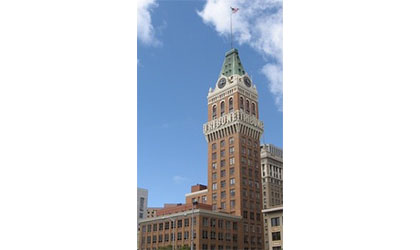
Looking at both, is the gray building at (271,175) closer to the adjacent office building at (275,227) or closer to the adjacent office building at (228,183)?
the adjacent office building at (228,183)

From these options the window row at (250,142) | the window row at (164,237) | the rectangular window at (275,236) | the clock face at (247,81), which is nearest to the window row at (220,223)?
the window row at (164,237)

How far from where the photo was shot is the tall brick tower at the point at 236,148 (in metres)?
45.2

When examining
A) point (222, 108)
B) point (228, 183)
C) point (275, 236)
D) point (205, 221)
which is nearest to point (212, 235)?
point (205, 221)

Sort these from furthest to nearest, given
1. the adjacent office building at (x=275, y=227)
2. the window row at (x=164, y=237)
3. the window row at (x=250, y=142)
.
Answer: the window row at (x=250, y=142)
the window row at (x=164, y=237)
the adjacent office building at (x=275, y=227)

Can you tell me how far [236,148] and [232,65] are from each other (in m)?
9.87

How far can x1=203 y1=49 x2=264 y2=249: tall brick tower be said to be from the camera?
45156mm

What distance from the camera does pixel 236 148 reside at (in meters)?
46.5

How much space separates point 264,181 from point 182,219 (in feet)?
86.4


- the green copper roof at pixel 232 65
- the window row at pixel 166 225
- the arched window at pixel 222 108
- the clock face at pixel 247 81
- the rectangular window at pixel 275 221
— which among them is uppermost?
the green copper roof at pixel 232 65

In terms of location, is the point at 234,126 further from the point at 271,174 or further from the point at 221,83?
the point at 271,174

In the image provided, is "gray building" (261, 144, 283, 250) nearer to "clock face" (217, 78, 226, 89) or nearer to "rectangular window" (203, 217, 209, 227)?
"clock face" (217, 78, 226, 89)
